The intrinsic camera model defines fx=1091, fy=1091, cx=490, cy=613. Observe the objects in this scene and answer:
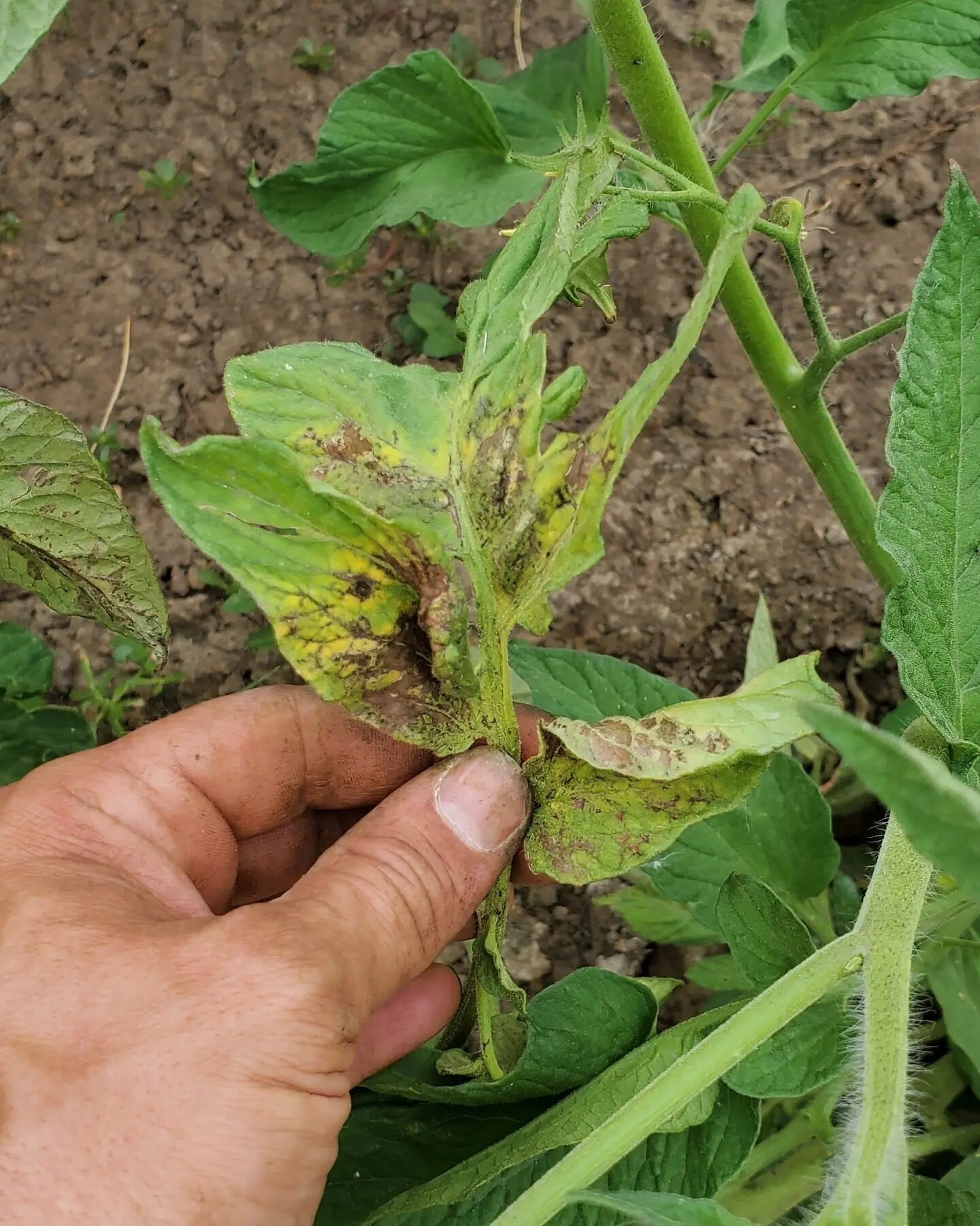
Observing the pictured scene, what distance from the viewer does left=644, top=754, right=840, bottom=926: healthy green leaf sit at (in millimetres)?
1257

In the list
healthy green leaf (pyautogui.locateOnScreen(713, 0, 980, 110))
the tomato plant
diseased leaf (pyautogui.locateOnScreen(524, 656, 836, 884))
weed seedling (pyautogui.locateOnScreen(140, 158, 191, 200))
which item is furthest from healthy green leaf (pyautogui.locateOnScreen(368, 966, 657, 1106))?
weed seedling (pyautogui.locateOnScreen(140, 158, 191, 200))

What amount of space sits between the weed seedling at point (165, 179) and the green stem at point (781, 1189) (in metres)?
1.99

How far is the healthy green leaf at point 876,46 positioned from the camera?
1.12m

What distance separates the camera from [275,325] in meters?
2.11

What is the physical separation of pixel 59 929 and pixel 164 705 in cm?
108

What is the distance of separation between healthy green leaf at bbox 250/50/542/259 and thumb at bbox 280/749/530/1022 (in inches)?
27.6

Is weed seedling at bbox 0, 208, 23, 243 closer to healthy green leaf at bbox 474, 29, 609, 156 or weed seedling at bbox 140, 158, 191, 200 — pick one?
weed seedling at bbox 140, 158, 191, 200

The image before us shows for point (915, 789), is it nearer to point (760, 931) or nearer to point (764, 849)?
point (760, 931)

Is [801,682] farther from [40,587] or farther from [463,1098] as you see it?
[40,587]

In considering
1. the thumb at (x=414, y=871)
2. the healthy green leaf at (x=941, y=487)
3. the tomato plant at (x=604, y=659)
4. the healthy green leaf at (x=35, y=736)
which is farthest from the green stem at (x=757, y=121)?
the healthy green leaf at (x=35, y=736)

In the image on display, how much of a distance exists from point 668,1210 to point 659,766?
0.29 meters

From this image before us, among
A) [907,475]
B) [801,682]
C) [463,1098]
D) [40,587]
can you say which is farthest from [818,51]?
[463,1098]

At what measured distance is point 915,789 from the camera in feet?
1.77

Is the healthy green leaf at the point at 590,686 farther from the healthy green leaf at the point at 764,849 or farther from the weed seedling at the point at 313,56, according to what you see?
the weed seedling at the point at 313,56
